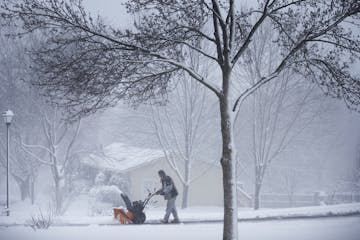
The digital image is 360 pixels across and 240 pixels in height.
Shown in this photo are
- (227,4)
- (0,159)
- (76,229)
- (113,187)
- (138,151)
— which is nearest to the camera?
(227,4)

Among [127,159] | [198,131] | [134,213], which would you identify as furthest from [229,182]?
[127,159]

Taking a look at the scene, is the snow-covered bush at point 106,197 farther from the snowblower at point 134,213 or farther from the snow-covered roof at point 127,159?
the snowblower at point 134,213

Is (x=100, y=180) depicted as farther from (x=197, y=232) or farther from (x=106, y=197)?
→ (x=197, y=232)

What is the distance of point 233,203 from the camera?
831cm

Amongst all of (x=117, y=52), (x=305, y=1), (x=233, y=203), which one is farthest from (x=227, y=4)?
(x=233, y=203)

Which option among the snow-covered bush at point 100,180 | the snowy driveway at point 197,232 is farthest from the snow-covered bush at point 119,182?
the snowy driveway at point 197,232

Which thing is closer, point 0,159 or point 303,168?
point 0,159

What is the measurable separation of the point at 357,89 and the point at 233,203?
397cm

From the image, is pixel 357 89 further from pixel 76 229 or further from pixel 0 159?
pixel 0 159

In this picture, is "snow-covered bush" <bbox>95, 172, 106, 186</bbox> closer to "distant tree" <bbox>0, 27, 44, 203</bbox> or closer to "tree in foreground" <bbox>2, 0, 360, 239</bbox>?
"distant tree" <bbox>0, 27, 44, 203</bbox>

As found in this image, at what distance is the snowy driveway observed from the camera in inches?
390

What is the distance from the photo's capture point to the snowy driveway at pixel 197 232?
9.90m

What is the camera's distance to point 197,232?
10.6 metres

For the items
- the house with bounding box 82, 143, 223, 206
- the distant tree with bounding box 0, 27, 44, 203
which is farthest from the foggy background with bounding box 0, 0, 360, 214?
the house with bounding box 82, 143, 223, 206
